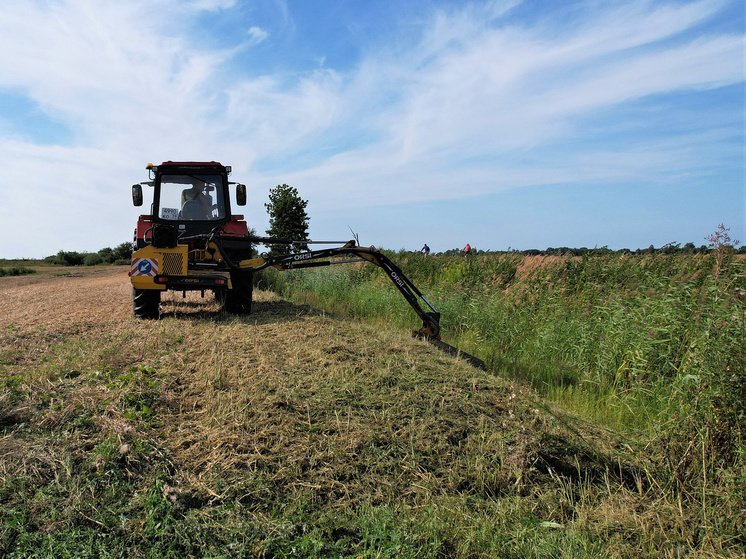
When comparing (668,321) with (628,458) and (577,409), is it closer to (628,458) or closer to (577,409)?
(577,409)

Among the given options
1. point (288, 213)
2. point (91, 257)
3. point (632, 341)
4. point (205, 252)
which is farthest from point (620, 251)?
point (91, 257)

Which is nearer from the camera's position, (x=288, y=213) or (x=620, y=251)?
(x=620, y=251)

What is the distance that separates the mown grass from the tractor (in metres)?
1.54

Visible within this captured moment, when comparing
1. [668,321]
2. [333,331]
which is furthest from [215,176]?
[668,321]

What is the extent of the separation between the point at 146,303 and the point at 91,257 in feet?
80.8

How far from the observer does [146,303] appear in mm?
6793

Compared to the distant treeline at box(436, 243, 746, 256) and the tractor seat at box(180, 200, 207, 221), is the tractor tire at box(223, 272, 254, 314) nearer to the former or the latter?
the tractor seat at box(180, 200, 207, 221)

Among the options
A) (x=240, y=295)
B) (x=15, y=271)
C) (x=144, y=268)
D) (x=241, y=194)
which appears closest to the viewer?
(x=144, y=268)

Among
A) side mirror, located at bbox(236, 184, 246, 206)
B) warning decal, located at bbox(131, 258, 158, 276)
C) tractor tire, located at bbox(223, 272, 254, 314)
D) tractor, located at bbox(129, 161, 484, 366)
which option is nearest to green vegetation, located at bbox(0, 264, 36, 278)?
tractor, located at bbox(129, 161, 484, 366)

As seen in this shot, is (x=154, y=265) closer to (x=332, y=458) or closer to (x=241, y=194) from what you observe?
(x=241, y=194)

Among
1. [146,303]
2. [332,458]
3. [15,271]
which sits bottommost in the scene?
[332,458]

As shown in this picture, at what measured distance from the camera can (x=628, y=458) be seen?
3863 mm

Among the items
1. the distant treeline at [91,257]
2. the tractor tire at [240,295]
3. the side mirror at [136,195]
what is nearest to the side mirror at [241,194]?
the side mirror at [136,195]

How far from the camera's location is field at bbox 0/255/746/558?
8.68ft
